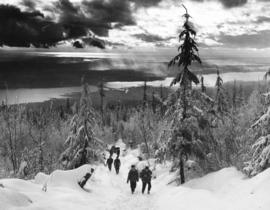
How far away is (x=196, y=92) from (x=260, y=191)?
975 centimetres

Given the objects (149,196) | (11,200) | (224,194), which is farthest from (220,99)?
(11,200)

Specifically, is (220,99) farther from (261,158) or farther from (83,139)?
(261,158)

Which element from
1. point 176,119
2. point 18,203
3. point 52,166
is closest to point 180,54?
point 176,119

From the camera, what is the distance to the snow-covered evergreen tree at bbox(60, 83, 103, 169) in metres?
32.4

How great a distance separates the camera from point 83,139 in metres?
32.6

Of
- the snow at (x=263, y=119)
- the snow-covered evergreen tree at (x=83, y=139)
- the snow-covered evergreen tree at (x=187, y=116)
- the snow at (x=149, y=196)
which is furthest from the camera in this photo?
the snow-covered evergreen tree at (x=83, y=139)

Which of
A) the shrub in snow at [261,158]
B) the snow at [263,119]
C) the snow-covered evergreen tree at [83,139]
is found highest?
the snow at [263,119]

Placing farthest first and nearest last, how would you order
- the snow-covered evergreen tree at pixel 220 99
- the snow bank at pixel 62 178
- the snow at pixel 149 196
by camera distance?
1. the snow-covered evergreen tree at pixel 220 99
2. the snow bank at pixel 62 178
3. the snow at pixel 149 196

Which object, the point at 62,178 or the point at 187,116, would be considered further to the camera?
the point at 187,116

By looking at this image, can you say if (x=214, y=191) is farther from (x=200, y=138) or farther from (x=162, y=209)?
(x=200, y=138)

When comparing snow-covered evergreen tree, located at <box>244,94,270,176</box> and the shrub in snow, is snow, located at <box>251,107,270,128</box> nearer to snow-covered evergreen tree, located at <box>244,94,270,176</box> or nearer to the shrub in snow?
snow-covered evergreen tree, located at <box>244,94,270,176</box>

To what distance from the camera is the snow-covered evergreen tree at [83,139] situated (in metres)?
32.4

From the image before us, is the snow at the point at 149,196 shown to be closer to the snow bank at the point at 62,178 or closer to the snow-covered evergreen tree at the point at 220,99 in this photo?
the snow bank at the point at 62,178

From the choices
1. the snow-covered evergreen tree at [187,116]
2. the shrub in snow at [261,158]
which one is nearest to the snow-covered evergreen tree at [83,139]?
the snow-covered evergreen tree at [187,116]
